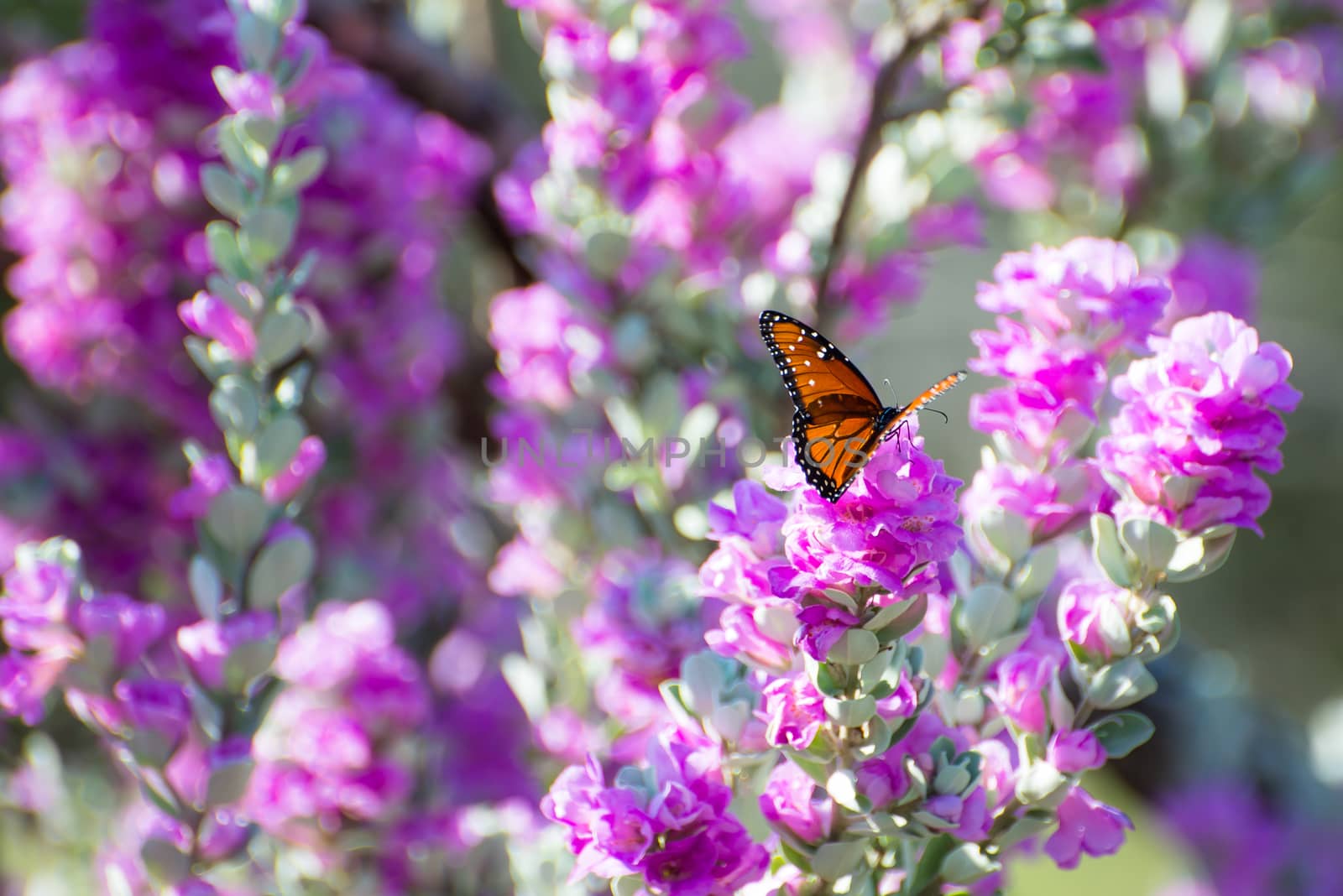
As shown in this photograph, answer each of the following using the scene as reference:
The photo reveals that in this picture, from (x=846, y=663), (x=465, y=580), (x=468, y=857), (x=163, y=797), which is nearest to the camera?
(x=846, y=663)

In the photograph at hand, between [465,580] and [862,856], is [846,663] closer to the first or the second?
[862,856]

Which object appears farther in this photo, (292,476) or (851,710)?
(292,476)

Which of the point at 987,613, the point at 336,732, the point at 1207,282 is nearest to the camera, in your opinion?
the point at 987,613

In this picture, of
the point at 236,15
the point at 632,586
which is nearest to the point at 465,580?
the point at 632,586

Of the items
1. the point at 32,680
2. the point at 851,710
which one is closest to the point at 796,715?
the point at 851,710

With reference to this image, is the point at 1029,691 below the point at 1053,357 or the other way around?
below

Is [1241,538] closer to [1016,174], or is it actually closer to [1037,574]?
[1016,174]

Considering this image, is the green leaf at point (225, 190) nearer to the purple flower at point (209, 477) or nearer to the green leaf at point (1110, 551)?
the purple flower at point (209, 477)
